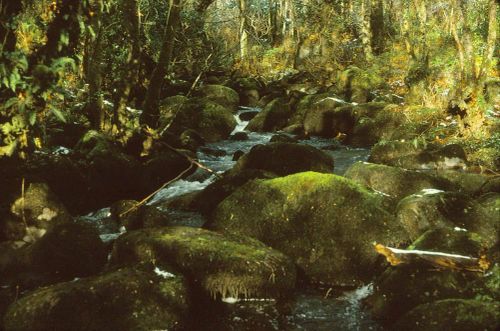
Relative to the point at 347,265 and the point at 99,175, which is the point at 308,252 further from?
the point at 99,175

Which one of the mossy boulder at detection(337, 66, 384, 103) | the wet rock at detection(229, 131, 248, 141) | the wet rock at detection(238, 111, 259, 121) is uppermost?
the mossy boulder at detection(337, 66, 384, 103)

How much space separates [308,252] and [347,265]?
52 cm

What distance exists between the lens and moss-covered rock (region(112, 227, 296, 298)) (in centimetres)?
510

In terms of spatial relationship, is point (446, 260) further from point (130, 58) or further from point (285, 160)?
point (130, 58)

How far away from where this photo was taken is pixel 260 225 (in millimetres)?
6293

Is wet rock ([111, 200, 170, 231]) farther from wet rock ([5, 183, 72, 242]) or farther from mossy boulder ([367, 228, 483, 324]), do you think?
mossy boulder ([367, 228, 483, 324])

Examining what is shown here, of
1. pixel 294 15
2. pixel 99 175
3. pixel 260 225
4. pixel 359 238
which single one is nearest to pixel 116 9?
pixel 99 175

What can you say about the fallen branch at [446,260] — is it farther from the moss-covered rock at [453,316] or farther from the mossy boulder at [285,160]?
the mossy boulder at [285,160]

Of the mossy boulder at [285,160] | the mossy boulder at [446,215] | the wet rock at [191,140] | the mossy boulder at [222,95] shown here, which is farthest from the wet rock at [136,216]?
the mossy boulder at [222,95]

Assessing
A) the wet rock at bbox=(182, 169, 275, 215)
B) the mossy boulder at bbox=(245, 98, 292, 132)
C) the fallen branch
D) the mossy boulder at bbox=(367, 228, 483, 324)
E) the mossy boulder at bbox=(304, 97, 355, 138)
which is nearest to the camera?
the mossy boulder at bbox=(367, 228, 483, 324)

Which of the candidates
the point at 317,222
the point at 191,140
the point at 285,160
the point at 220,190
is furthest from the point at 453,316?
the point at 191,140

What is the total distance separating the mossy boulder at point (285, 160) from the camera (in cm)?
902

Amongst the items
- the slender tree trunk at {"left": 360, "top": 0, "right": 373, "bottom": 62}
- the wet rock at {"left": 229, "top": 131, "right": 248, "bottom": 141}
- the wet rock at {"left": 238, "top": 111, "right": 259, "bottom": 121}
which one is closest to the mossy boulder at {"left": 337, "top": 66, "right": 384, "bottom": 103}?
the slender tree trunk at {"left": 360, "top": 0, "right": 373, "bottom": 62}

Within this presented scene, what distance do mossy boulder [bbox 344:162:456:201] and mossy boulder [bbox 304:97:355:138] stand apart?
595cm
